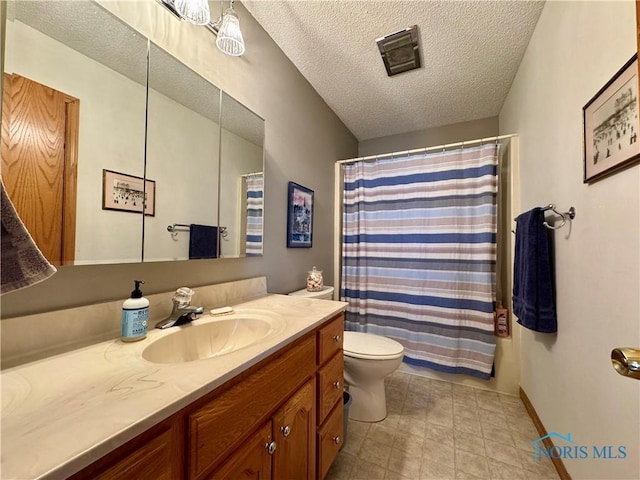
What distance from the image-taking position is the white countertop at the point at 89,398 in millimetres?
360

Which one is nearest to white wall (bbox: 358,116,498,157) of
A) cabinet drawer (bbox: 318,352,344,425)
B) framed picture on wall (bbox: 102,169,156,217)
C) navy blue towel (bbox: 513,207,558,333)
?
navy blue towel (bbox: 513,207,558,333)

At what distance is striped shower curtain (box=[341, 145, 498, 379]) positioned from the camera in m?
1.92

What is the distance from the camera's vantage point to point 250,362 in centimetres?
67

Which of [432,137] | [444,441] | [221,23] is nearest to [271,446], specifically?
[444,441]

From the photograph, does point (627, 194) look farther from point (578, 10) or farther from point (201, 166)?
point (201, 166)

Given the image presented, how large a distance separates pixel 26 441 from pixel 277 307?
859 millimetres

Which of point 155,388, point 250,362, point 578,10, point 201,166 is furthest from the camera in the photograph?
point 201,166

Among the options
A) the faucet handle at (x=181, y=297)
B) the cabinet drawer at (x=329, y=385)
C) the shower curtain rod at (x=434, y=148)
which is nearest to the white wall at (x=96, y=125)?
the faucet handle at (x=181, y=297)

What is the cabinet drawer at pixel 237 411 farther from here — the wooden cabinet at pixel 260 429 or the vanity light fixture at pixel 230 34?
the vanity light fixture at pixel 230 34

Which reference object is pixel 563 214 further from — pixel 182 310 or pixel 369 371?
pixel 182 310

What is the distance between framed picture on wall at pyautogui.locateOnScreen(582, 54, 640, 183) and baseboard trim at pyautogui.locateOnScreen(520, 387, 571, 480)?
1.31 meters

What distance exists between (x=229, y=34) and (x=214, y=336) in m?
1.34

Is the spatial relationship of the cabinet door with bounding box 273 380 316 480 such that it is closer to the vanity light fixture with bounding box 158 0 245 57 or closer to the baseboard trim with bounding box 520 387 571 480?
the baseboard trim with bounding box 520 387 571 480

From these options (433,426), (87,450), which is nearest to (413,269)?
(433,426)
